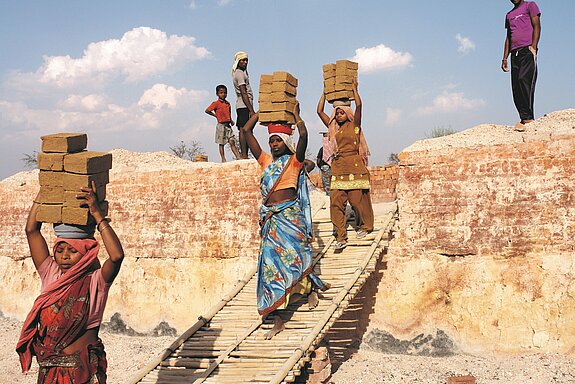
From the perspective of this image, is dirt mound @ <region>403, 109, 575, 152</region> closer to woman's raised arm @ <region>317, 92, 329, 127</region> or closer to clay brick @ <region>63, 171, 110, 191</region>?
woman's raised arm @ <region>317, 92, 329, 127</region>

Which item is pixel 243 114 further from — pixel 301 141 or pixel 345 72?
pixel 301 141

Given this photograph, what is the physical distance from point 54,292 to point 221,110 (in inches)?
275

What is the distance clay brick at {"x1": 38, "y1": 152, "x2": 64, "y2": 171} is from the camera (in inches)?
142

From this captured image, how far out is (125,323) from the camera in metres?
9.24

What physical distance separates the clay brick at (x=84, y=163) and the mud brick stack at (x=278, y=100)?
243 centimetres

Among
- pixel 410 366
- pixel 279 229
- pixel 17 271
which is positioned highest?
pixel 279 229

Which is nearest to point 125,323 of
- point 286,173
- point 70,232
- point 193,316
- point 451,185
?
point 193,316

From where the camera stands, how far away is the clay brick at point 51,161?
360cm

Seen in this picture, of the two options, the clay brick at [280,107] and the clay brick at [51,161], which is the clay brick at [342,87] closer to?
the clay brick at [280,107]

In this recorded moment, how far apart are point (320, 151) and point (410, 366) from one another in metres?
3.38

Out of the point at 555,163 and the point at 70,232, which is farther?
the point at 555,163

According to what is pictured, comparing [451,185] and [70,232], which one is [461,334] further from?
[70,232]

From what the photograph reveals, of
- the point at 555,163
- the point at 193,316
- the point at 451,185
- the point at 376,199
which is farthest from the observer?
the point at 376,199

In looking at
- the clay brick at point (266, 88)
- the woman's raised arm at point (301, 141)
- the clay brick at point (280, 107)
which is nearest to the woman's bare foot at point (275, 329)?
the woman's raised arm at point (301, 141)
